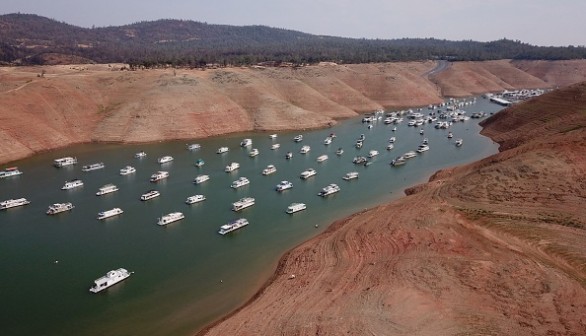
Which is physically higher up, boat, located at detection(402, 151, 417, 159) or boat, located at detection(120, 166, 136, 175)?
boat, located at detection(402, 151, 417, 159)

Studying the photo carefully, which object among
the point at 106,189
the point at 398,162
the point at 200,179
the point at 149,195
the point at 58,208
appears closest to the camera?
the point at 58,208

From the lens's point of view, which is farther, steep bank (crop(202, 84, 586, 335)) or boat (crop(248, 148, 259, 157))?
boat (crop(248, 148, 259, 157))

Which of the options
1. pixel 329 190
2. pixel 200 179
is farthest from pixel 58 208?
pixel 329 190

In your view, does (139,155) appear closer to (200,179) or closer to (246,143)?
(200,179)

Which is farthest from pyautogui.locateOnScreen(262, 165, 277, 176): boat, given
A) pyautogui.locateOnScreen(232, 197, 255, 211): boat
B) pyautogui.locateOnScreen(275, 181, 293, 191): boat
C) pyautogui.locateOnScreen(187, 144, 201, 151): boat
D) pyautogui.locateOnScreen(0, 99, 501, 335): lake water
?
pyautogui.locateOnScreen(187, 144, 201, 151): boat

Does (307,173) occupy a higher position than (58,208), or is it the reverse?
(307,173)

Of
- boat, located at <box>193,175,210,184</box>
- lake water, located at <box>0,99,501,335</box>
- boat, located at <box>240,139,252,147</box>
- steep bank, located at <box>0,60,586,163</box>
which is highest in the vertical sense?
steep bank, located at <box>0,60,586,163</box>

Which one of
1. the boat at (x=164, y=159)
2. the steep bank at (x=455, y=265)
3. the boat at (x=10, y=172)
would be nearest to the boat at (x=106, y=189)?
the boat at (x=164, y=159)

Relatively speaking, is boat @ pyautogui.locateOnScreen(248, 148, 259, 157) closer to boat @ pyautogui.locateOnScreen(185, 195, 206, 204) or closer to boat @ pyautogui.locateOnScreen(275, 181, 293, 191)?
boat @ pyautogui.locateOnScreen(275, 181, 293, 191)
